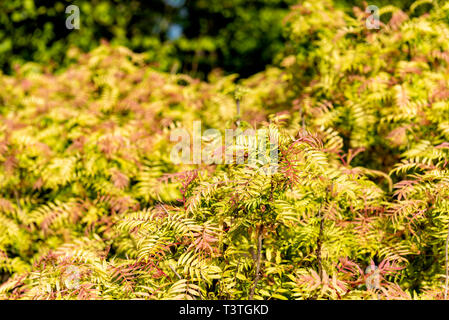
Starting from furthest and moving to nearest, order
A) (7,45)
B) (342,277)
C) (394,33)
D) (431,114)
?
1. (7,45)
2. (394,33)
3. (431,114)
4. (342,277)

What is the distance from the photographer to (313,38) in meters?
3.29

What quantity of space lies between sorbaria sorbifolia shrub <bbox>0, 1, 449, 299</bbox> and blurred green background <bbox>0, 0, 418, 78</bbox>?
2.99 metres

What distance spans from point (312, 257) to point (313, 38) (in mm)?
2114

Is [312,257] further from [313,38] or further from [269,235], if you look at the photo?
[313,38]

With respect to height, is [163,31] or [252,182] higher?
[163,31]

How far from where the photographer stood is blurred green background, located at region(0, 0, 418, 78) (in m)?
7.06

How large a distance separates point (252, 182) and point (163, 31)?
26.4ft

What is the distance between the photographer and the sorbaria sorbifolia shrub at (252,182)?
1.73 meters

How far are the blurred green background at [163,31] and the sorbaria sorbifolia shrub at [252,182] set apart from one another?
2988mm

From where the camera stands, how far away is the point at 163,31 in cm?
887

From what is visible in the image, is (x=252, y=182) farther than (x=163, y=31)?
No
